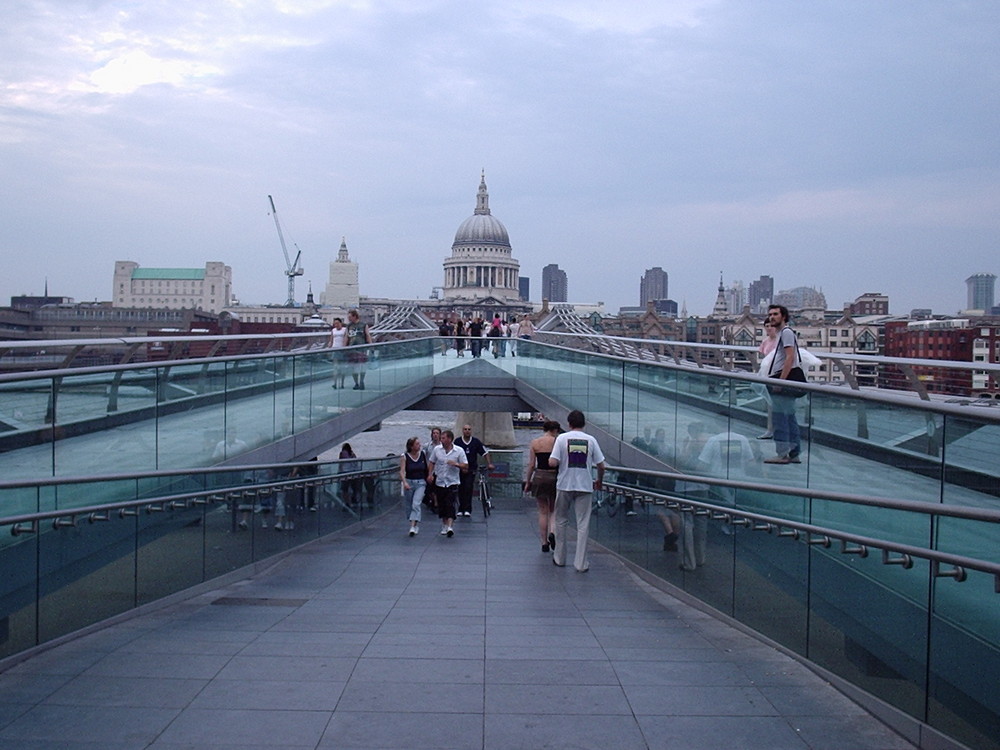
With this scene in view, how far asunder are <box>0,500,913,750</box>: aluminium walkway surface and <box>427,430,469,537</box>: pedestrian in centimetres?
520

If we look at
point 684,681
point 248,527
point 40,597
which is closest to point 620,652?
point 684,681

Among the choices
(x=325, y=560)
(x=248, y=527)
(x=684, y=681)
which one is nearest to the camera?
(x=684, y=681)

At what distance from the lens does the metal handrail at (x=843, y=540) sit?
479 cm

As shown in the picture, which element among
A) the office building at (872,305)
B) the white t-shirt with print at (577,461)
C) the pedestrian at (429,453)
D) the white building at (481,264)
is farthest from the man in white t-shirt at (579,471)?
the white building at (481,264)

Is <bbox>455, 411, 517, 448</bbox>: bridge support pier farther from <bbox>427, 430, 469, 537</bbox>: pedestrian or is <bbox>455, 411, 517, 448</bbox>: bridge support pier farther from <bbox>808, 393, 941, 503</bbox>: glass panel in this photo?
<bbox>808, 393, 941, 503</bbox>: glass panel

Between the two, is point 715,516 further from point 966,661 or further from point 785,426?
point 966,661

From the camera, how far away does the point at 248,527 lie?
1007cm

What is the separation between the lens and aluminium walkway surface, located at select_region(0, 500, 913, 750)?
4.96 meters

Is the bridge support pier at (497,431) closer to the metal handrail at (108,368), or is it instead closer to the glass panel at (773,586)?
the metal handrail at (108,368)

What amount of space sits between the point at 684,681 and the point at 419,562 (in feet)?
18.6

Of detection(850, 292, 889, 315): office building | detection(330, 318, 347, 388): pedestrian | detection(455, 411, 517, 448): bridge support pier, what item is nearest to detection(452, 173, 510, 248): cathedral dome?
detection(850, 292, 889, 315): office building

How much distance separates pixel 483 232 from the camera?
623 feet

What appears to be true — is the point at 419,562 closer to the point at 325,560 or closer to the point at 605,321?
the point at 325,560

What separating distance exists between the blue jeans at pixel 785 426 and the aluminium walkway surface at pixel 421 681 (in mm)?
1274
